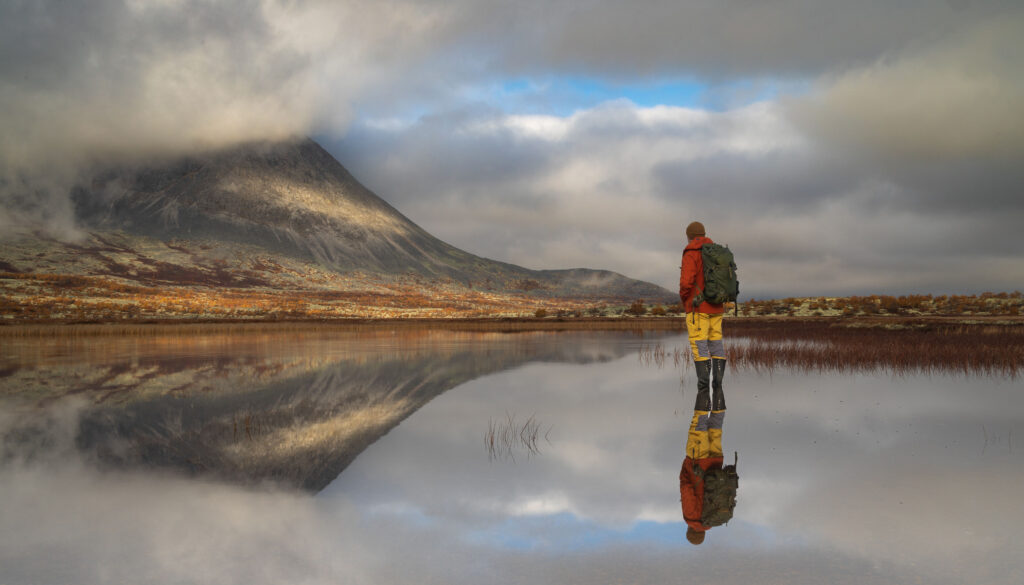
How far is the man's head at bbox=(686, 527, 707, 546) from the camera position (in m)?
4.00

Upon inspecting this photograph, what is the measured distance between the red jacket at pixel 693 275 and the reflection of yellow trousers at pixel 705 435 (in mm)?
1687

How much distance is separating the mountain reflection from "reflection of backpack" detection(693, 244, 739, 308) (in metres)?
4.76

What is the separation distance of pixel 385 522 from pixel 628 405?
603 cm

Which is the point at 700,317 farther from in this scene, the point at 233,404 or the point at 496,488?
the point at 233,404

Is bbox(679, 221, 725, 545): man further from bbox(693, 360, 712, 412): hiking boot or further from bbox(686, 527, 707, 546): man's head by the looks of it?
bbox(686, 527, 707, 546): man's head

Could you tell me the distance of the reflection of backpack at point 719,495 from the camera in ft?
14.6

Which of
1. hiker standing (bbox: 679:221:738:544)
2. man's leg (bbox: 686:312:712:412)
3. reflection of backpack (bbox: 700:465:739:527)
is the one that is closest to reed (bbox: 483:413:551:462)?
reflection of backpack (bbox: 700:465:739:527)

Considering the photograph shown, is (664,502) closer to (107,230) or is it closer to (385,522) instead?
(385,522)

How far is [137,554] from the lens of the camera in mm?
3943

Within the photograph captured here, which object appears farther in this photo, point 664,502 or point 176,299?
point 176,299

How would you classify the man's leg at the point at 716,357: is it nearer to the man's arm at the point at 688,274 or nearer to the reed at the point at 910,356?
the man's arm at the point at 688,274

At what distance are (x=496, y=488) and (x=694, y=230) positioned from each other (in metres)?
6.25

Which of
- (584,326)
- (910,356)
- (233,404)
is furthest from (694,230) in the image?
(584,326)

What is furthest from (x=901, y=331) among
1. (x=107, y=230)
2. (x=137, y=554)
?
(x=107, y=230)
